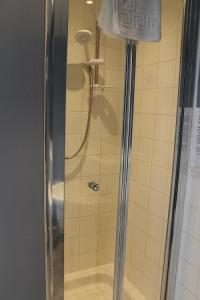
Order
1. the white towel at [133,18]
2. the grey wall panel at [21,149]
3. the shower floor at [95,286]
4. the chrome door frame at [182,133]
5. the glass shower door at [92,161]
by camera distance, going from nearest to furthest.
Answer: the grey wall panel at [21,149] → the white towel at [133,18] → the chrome door frame at [182,133] → the glass shower door at [92,161] → the shower floor at [95,286]

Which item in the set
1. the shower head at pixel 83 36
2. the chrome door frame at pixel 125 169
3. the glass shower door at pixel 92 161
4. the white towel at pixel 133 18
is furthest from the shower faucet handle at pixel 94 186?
the white towel at pixel 133 18

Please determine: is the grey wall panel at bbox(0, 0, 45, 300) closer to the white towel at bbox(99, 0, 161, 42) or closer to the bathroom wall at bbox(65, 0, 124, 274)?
the white towel at bbox(99, 0, 161, 42)

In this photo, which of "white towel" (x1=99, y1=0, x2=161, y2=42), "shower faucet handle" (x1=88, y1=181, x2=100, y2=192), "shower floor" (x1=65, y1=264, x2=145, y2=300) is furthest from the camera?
"shower faucet handle" (x1=88, y1=181, x2=100, y2=192)

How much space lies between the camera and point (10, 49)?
0.83 metres

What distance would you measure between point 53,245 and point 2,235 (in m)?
0.20

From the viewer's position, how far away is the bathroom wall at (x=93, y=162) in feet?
5.06

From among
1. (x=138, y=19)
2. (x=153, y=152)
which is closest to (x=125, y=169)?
(x=153, y=152)

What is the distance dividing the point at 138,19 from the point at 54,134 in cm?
64

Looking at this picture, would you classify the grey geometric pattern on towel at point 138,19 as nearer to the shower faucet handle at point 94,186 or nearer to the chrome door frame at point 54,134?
the chrome door frame at point 54,134

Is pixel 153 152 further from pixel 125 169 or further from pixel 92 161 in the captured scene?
pixel 92 161

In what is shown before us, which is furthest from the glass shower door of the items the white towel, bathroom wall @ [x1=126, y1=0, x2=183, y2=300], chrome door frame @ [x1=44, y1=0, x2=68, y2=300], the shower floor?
chrome door frame @ [x1=44, y1=0, x2=68, y2=300]

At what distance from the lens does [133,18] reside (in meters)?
1.10

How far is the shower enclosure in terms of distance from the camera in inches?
56.9

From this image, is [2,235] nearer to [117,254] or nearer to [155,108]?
[117,254]
